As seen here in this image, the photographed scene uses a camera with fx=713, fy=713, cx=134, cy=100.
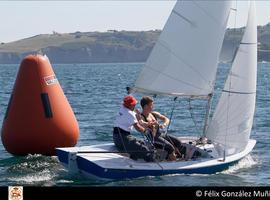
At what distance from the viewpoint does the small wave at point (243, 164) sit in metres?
13.8

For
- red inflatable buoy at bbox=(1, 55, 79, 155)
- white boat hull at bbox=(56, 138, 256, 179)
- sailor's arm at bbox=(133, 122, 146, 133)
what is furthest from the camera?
red inflatable buoy at bbox=(1, 55, 79, 155)

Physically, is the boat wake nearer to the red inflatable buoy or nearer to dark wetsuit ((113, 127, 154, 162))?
the red inflatable buoy

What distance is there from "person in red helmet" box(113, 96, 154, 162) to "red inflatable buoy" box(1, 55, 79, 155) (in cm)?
208

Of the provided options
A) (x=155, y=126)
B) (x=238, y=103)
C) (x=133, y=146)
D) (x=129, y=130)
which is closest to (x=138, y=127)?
(x=129, y=130)

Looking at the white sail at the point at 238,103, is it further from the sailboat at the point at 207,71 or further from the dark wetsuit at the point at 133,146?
the dark wetsuit at the point at 133,146

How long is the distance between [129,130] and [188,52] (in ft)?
8.56

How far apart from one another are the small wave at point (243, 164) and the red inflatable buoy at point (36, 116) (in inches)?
137

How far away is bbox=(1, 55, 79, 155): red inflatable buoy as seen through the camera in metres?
14.6

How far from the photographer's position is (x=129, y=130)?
1292cm

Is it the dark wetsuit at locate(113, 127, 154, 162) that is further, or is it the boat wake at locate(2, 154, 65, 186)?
the dark wetsuit at locate(113, 127, 154, 162)

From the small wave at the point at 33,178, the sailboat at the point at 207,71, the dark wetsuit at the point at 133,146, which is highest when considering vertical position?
the sailboat at the point at 207,71

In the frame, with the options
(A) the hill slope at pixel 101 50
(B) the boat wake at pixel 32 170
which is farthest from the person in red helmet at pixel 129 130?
(A) the hill slope at pixel 101 50

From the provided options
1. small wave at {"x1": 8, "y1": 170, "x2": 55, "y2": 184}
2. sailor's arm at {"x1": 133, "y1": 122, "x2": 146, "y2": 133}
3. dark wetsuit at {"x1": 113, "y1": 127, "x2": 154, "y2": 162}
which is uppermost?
sailor's arm at {"x1": 133, "y1": 122, "x2": 146, "y2": 133}

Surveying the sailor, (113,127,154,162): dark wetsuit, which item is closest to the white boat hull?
(113,127,154,162): dark wetsuit
